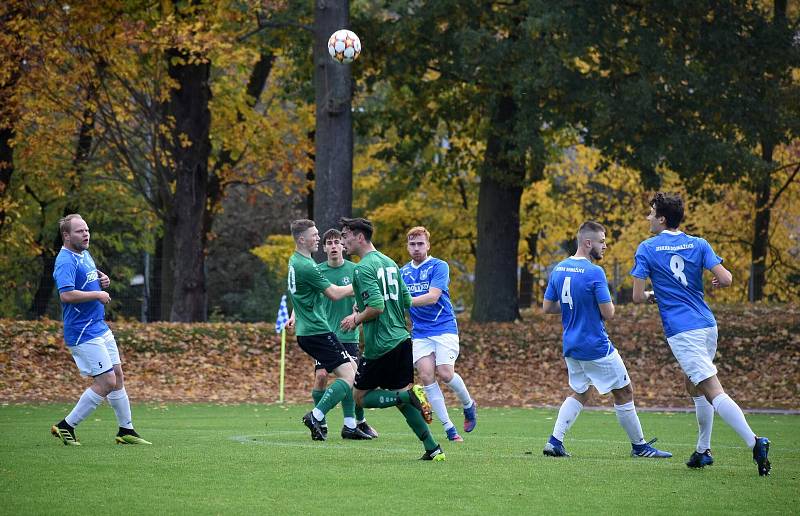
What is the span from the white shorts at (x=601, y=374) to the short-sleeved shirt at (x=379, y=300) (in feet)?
5.14

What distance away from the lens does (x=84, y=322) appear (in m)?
11.2

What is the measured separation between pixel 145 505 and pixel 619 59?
727 inches

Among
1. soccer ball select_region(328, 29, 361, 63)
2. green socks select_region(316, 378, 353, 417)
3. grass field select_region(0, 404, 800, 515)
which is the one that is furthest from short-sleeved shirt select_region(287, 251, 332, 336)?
soccer ball select_region(328, 29, 361, 63)

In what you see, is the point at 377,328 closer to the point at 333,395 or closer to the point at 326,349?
the point at 333,395

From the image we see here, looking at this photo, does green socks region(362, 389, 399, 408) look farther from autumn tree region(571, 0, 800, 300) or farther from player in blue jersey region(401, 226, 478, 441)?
autumn tree region(571, 0, 800, 300)

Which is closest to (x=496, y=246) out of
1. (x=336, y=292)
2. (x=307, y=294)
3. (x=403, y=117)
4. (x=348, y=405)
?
(x=403, y=117)

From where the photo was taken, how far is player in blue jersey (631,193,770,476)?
9.24 meters

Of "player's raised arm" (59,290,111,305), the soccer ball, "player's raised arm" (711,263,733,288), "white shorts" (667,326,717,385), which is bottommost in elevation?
"white shorts" (667,326,717,385)

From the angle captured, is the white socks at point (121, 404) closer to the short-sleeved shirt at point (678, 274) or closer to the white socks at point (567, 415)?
the white socks at point (567, 415)

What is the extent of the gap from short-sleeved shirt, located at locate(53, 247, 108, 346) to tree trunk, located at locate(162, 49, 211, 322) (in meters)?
15.1

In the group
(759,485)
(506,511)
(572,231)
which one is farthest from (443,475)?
(572,231)

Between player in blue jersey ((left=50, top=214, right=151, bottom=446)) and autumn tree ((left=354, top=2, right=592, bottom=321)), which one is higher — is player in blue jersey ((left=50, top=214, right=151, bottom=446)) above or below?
below

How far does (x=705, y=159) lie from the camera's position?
2259cm

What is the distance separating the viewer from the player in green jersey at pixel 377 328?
9.96 m
